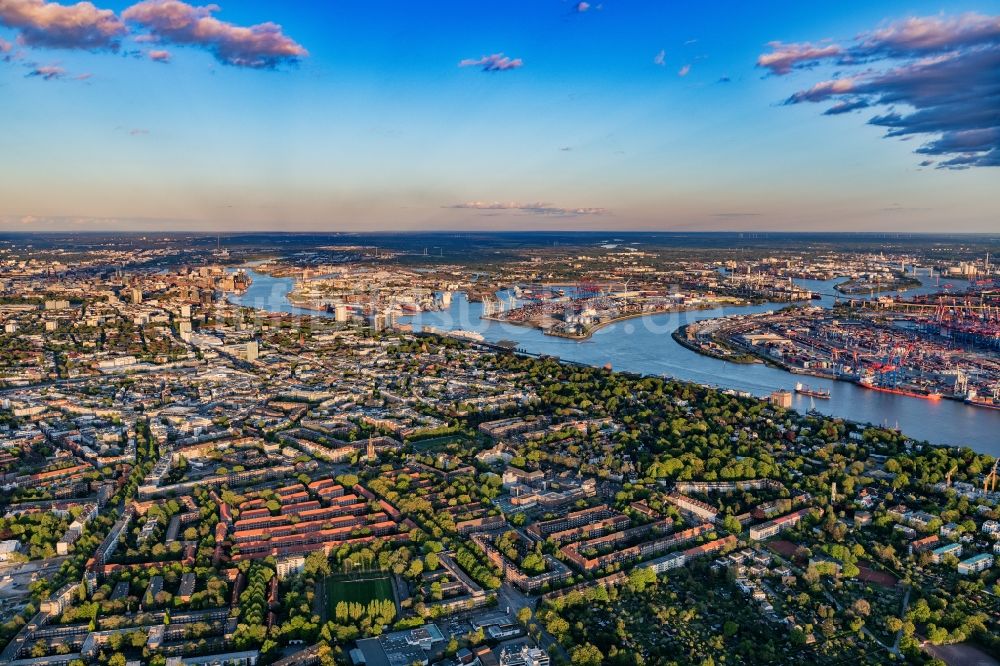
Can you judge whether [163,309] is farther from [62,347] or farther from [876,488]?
[876,488]

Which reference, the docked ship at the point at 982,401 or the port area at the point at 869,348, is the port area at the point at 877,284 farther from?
the docked ship at the point at 982,401

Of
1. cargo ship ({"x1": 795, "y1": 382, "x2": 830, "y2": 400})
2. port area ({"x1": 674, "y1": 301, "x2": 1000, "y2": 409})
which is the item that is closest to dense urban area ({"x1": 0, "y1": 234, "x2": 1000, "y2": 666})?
port area ({"x1": 674, "y1": 301, "x2": 1000, "y2": 409})

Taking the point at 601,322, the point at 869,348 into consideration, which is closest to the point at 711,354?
the point at 869,348

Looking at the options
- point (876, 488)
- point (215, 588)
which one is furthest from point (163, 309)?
point (876, 488)

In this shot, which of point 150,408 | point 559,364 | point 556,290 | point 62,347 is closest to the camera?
point 150,408

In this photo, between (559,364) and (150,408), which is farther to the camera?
(559,364)

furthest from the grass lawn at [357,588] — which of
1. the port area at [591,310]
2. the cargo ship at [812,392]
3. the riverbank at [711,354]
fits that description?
the port area at [591,310]

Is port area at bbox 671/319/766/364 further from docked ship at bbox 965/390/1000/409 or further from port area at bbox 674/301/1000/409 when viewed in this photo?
docked ship at bbox 965/390/1000/409

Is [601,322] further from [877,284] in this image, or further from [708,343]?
[877,284]
